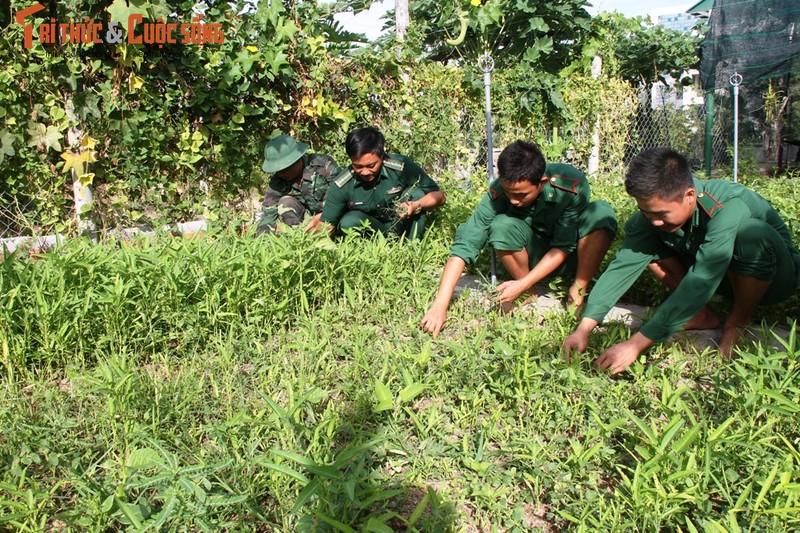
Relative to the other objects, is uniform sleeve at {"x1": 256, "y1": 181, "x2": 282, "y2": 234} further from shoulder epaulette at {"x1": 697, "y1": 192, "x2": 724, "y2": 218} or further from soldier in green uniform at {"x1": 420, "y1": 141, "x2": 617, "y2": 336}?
shoulder epaulette at {"x1": 697, "y1": 192, "x2": 724, "y2": 218}

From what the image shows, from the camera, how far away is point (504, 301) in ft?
10.0

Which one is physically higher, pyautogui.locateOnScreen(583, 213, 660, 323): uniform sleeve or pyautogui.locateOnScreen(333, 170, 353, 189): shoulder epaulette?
pyautogui.locateOnScreen(333, 170, 353, 189): shoulder epaulette

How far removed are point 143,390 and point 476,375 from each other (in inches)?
50.0

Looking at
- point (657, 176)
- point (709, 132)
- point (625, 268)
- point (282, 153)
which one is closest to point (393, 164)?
point (282, 153)

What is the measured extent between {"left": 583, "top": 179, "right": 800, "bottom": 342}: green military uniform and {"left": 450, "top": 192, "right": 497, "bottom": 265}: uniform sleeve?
0.67m

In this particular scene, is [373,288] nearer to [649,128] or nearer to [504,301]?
[504,301]

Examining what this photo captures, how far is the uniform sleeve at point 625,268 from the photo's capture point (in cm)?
258

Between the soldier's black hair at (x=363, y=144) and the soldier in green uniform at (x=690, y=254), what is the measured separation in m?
1.80

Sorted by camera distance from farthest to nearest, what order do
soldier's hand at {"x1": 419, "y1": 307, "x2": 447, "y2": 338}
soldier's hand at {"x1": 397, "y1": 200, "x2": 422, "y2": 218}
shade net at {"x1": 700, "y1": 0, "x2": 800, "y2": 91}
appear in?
shade net at {"x1": 700, "y1": 0, "x2": 800, "y2": 91} → soldier's hand at {"x1": 397, "y1": 200, "x2": 422, "y2": 218} → soldier's hand at {"x1": 419, "y1": 307, "x2": 447, "y2": 338}

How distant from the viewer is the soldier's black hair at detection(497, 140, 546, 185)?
9.44ft

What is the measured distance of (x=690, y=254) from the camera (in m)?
2.84

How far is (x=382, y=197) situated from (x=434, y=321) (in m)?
1.75

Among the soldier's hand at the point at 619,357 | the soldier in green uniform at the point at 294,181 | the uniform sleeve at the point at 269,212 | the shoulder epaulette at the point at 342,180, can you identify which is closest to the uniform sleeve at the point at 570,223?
the soldier's hand at the point at 619,357

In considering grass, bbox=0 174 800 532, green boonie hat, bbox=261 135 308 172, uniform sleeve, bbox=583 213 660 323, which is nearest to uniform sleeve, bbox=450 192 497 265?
grass, bbox=0 174 800 532
